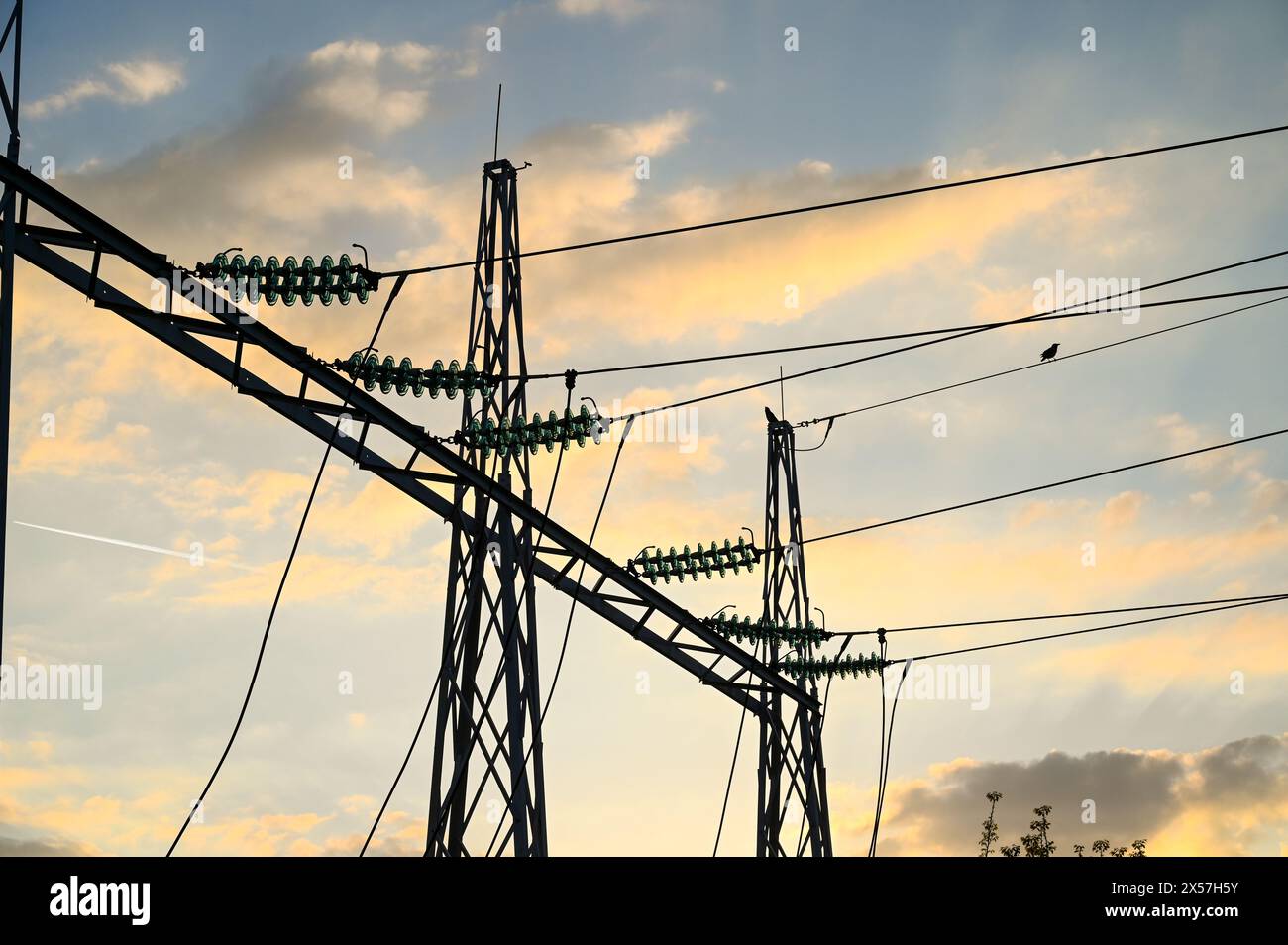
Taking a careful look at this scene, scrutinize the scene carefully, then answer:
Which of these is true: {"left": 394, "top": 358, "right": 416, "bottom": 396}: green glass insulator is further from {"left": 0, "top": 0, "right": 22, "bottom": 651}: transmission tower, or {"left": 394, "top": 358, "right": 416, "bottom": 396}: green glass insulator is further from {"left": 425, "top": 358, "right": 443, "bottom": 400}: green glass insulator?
{"left": 0, "top": 0, "right": 22, "bottom": 651}: transmission tower

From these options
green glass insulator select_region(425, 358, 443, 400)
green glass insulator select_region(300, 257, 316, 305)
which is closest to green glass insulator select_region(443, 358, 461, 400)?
green glass insulator select_region(425, 358, 443, 400)

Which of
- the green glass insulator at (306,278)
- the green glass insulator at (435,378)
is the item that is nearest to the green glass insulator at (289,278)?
the green glass insulator at (306,278)

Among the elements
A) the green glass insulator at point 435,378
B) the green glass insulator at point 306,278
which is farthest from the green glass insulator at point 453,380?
the green glass insulator at point 306,278

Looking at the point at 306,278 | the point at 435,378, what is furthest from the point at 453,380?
the point at 306,278

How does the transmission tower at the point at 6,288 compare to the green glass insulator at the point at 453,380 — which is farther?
the green glass insulator at the point at 453,380

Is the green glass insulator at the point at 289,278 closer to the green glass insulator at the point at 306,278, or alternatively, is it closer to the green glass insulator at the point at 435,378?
the green glass insulator at the point at 306,278

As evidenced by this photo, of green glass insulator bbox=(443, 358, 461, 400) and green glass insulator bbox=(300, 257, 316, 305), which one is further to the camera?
green glass insulator bbox=(443, 358, 461, 400)

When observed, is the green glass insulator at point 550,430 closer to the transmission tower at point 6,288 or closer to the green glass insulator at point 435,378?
the green glass insulator at point 435,378

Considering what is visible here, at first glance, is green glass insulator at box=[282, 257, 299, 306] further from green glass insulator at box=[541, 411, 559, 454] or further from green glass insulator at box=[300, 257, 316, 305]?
green glass insulator at box=[541, 411, 559, 454]

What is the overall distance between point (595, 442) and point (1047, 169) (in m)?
5.93

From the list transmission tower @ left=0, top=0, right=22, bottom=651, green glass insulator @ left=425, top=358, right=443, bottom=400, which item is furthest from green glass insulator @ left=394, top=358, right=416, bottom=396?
transmission tower @ left=0, top=0, right=22, bottom=651
